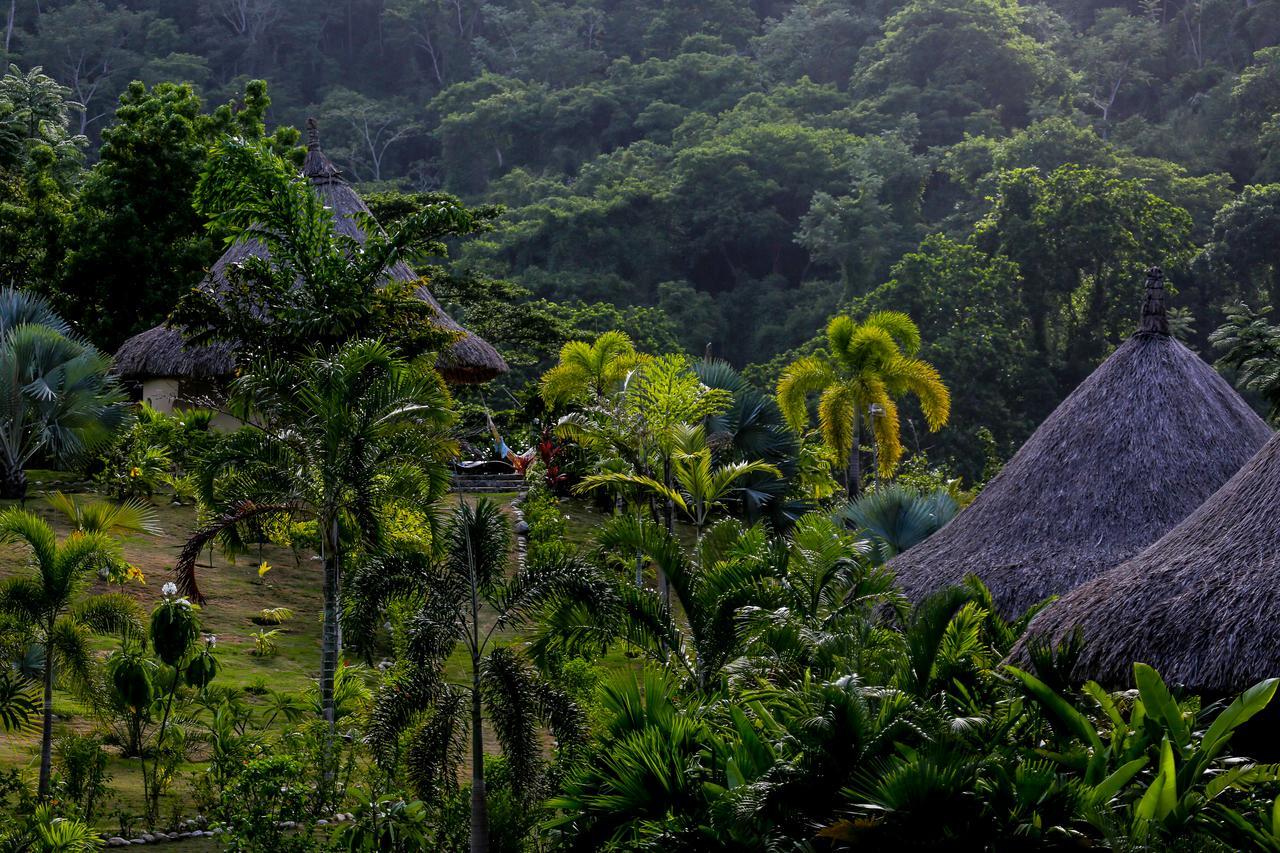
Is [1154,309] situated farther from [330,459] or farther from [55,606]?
[55,606]

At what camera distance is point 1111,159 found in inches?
1602

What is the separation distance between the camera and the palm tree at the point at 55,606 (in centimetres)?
1002

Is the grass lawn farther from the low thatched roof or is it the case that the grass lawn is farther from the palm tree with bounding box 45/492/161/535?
the low thatched roof

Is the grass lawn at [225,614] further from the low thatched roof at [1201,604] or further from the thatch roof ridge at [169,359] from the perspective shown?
the low thatched roof at [1201,604]

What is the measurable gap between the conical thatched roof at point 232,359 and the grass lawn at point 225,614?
2136 mm

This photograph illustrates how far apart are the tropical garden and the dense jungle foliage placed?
0.15 m

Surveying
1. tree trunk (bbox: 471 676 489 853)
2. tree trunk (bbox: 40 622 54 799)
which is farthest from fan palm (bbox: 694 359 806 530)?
tree trunk (bbox: 471 676 489 853)

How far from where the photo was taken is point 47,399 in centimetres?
1733

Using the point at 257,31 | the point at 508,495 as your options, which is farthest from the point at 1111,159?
the point at 257,31

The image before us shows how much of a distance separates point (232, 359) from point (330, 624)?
10.4 m

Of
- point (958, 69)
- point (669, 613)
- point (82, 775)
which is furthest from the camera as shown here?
point (958, 69)

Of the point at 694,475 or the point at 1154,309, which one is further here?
the point at 694,475

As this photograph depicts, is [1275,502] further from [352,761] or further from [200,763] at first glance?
[200,763]

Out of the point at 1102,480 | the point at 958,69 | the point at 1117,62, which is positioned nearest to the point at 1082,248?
A: the point at 958,69
